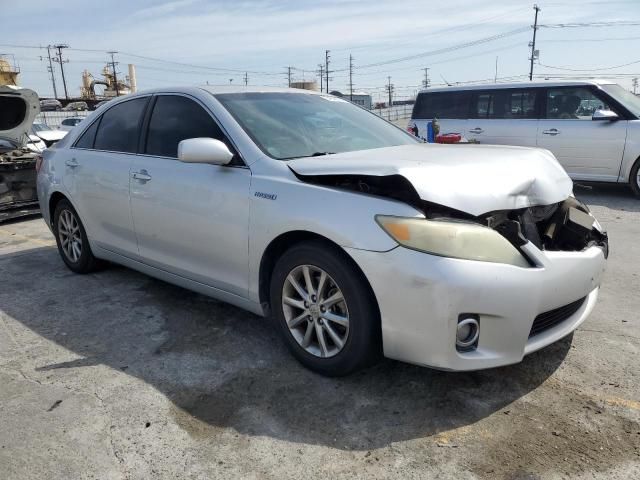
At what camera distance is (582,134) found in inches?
331

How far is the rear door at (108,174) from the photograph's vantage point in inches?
162

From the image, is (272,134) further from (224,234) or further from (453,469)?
(453,469)

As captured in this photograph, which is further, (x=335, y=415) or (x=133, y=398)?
(x=133, y=398)

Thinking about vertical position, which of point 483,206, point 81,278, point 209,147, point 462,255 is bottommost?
point 81,278

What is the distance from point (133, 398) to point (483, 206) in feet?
6.73

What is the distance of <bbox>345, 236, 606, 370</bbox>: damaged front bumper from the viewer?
2404 millimetres

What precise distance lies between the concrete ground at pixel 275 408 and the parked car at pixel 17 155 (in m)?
4.49

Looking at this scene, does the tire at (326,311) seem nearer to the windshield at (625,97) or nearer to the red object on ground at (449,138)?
Result: the red object on ground at (449,138)

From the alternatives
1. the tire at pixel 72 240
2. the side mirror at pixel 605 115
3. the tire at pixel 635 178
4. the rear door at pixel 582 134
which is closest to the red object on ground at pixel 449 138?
the rear door at pixel 582 134

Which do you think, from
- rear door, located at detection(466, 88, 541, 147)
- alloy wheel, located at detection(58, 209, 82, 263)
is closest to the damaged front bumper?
alloy wheel, located at detection(58, 209, 82, 263)

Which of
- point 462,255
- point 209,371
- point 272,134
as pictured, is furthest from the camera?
point 272,134

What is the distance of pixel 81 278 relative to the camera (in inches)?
193

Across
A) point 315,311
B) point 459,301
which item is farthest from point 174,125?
point 459,301

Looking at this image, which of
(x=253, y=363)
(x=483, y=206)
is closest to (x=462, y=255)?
(x=483, y=206)
